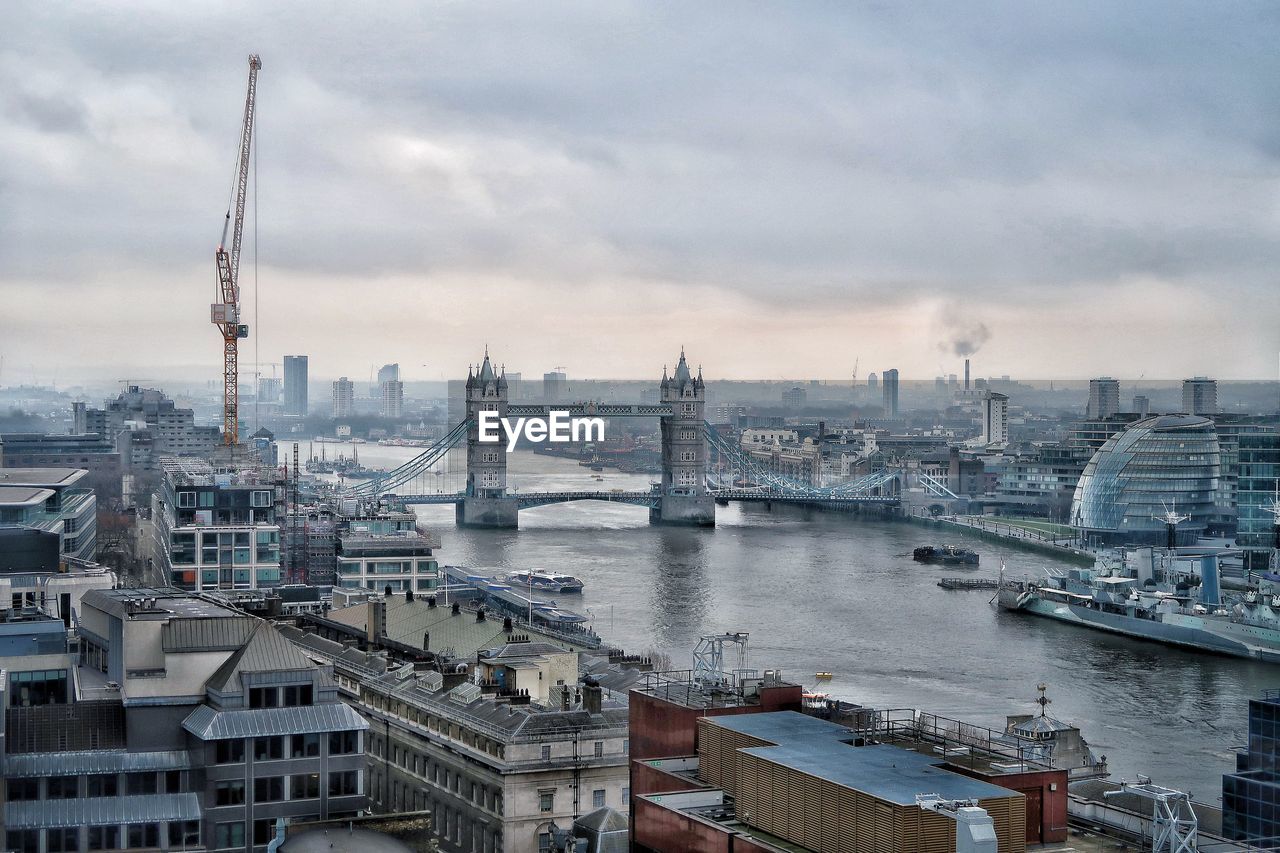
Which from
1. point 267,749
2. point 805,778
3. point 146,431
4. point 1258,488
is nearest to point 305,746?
point 267,749

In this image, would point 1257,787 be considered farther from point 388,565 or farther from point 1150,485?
point 1150,485

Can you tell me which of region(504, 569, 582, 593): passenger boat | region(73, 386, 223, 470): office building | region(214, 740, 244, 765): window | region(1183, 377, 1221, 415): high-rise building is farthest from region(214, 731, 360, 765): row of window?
region(1183, 377, 1221, 415): high-rise building

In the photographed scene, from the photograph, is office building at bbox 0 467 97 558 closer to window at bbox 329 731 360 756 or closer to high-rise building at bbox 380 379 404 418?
window at bbox 329 731 360 756

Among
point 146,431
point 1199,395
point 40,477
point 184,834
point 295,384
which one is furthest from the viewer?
point 295,384

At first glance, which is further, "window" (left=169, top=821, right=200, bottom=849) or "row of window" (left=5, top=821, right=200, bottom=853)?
"window" (left=169, top=821, right=200, bottom=849)

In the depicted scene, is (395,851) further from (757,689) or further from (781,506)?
(781,506)

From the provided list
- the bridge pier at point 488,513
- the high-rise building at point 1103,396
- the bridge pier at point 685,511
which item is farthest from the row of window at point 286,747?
the high-rise building at point 1103,396

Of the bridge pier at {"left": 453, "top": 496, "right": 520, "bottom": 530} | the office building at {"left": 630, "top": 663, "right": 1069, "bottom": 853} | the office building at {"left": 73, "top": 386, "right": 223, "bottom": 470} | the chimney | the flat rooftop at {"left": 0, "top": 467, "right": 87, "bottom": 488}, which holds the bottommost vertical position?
the bridge pier at {"left": 453, "top": 496, "right": 520, "bottom": 530}
